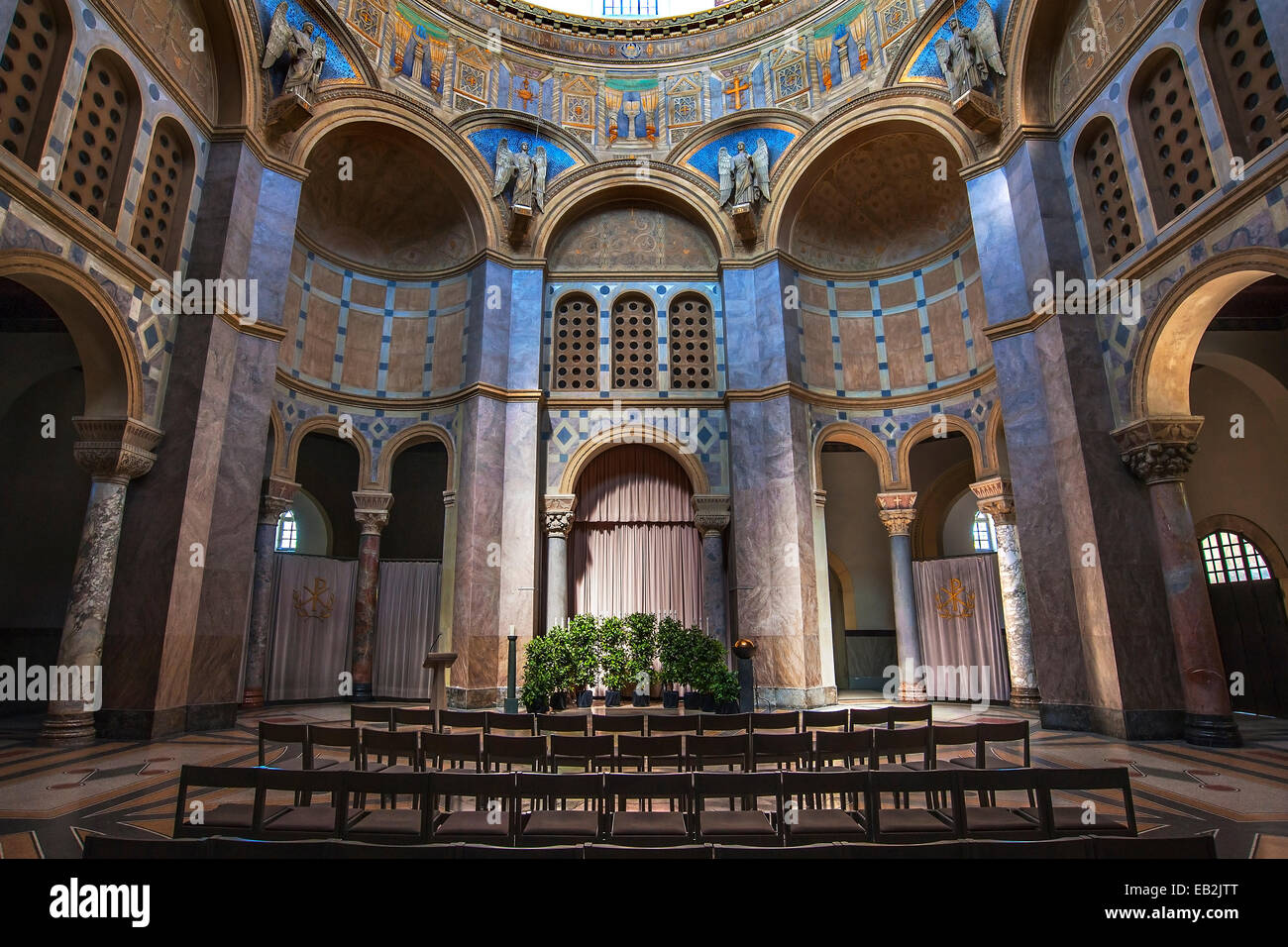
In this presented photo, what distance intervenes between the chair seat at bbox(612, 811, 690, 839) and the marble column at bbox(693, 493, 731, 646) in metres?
11.2

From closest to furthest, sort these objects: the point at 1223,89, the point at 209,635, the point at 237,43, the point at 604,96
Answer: the point at 1223,89, the point at 209,635, the point at 237,43, the point at 604,96

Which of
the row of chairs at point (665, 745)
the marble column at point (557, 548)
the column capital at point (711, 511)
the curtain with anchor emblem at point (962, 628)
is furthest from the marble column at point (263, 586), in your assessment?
the curtain with anchor emblem at point (962, 628)

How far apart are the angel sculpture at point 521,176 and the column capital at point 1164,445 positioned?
13466mm

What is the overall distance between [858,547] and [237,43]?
19.3m

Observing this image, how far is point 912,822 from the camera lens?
451cm

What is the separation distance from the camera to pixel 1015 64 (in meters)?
12.4

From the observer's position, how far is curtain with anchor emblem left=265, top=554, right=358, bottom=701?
52.7 feet

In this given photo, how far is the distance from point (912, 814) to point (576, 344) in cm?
1446

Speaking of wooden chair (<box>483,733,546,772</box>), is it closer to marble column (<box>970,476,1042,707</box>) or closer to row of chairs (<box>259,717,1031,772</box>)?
row of chairs (<box>259,717,1031,772</box>)

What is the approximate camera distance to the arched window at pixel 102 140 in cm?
973

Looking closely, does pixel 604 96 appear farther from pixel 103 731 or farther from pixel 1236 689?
pixel 1236 689

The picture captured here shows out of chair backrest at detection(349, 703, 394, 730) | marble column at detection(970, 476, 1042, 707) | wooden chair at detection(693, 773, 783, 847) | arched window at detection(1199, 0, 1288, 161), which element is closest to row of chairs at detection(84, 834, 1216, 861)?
wooden chair at detection(693, 773, 783, 847)
